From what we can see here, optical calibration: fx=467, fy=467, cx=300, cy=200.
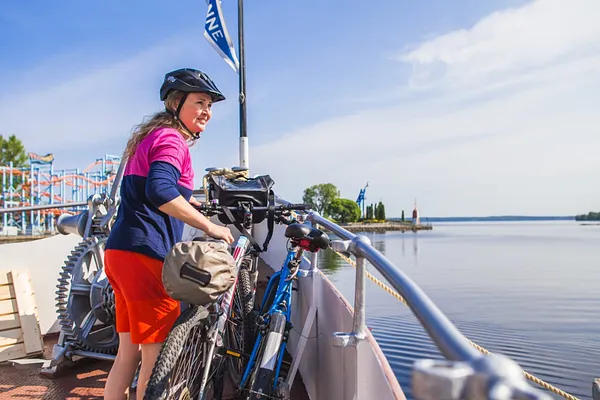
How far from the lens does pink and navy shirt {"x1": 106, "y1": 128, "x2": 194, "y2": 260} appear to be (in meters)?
1.96

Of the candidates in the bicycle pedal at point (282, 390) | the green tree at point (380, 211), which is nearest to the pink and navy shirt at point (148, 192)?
the bicycle pedal at point (282, 390)

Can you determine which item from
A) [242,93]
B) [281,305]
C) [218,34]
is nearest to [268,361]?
[281,305]

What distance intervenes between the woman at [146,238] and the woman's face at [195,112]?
93 mm

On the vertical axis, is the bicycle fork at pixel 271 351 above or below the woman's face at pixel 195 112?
below

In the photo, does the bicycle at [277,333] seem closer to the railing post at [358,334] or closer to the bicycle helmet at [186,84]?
the railing post at [358,334]

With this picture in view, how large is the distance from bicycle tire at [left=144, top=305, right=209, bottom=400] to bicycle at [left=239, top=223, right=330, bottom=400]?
1.81 feet

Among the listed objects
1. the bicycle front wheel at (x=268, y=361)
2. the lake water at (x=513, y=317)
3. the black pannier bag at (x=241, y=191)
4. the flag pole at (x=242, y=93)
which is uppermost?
the flag pole at (x=242, y=93)

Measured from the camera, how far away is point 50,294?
4625 mm

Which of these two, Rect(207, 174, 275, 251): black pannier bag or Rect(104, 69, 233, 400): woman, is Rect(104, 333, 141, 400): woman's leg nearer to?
Rect(104, 69, 233, 400): woman

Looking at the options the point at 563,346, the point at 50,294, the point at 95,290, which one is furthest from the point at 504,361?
the point at 563,346

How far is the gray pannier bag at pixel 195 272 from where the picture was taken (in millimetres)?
1875

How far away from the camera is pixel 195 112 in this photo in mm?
2264

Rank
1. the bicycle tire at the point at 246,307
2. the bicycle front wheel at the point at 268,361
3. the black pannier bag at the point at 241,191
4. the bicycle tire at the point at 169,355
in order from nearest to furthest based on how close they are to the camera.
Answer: the bicycle tire at the point at 169,355
the bicycle front wheel at the point at 268,361
the bicycle tire at the point at 246,307
the black pannier bag at the point at 241,191

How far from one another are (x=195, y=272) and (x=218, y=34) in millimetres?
7225
